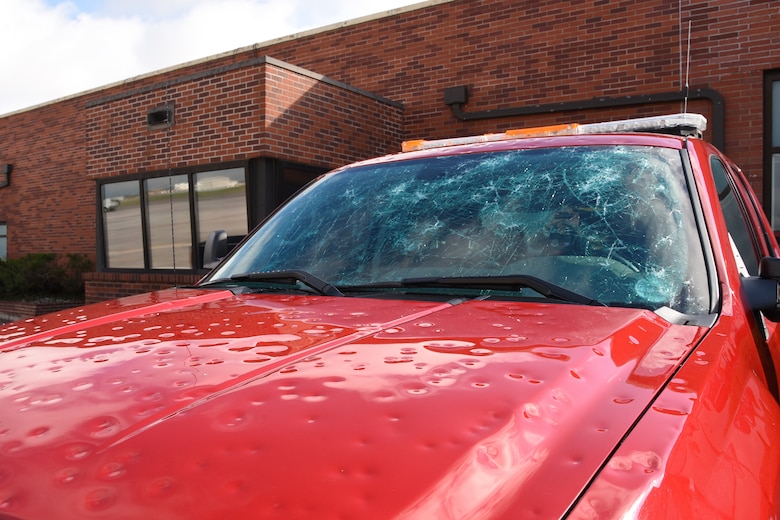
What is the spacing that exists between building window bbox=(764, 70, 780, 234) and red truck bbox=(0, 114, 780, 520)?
747 centimetres

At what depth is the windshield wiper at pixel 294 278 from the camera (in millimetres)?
2022

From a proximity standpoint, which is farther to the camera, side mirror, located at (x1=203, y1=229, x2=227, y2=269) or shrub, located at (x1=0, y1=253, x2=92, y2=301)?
shrub, located at (x1=0, y1=253, x2=92, y2=301)

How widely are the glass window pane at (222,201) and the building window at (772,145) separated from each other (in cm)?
729

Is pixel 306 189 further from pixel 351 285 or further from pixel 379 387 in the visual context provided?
pixel 379 387

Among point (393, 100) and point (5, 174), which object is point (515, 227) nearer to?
point (393, 100)

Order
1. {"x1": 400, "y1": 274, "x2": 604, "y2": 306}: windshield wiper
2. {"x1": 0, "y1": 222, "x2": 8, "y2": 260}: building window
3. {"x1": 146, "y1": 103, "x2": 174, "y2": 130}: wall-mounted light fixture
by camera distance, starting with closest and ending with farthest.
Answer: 1. {"x1": 400, "y1": 274, "x2": 604, "y2": 306}: windshield wiper
2. {"x1": 146, "y1": 103, "x2": 174, "y2": 130}: wall-mounted light fixture
3. {"x1": 0, "y1": 222, "x2": 8, "y2": 260}: building window

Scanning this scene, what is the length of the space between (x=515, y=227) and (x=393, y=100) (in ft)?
32.6

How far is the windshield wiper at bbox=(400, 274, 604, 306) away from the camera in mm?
1723

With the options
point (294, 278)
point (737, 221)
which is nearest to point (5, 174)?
point (294, 278)

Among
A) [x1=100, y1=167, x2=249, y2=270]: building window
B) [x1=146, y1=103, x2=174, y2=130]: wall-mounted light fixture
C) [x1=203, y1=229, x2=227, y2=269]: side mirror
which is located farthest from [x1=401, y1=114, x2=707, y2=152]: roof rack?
[x1=146, y1=103, x2=174, y2=130]: wall-mounted light fixture

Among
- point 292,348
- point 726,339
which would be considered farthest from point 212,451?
point 726,339

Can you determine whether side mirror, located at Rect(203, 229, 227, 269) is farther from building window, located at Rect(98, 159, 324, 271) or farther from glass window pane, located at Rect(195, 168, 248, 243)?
glass window pane, located at Rect(195, 168, 248, 243)

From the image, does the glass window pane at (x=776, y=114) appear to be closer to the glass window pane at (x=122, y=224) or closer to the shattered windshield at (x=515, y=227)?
the shattered windshield at (x=515, y=227)

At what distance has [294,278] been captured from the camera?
2148 mm
